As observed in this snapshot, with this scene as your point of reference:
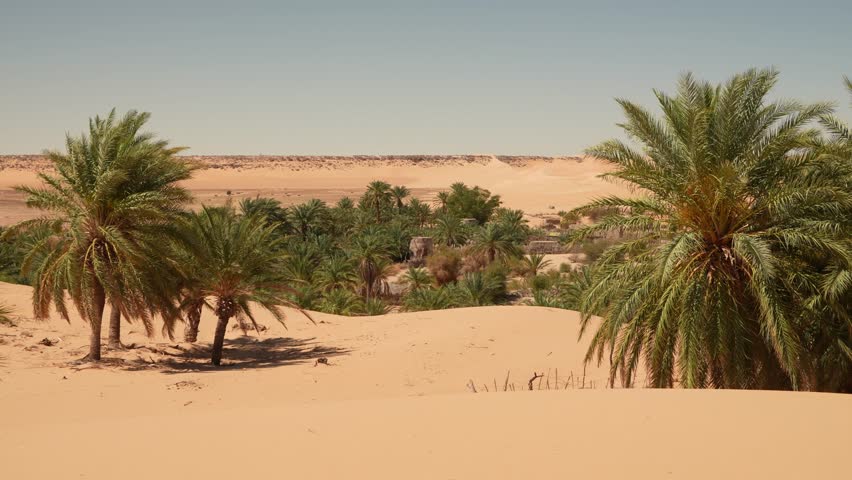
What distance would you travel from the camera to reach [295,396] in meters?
13.4

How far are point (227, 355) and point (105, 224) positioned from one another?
4.96 meters

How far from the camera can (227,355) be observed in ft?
58.9

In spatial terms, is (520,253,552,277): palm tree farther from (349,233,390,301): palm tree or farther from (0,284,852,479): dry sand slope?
(0,284,852,479): dry sand slope

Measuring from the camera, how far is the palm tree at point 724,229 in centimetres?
917

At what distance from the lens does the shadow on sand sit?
15266 mm

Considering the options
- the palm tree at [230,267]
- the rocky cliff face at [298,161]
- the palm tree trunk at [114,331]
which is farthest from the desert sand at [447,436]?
the rocky cliff face at [298,161]

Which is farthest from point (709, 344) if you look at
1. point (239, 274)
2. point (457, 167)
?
point (457, 167)

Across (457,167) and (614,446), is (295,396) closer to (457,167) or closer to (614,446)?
(614,446)

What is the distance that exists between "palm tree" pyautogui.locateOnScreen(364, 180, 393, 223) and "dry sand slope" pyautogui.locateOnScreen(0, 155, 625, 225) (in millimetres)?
26944

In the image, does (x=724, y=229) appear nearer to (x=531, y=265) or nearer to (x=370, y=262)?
(x=370, y=262)

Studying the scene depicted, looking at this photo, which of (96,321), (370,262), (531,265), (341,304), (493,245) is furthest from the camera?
(531,265)

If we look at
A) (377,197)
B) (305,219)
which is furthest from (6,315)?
(377,197)

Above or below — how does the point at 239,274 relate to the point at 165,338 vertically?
above

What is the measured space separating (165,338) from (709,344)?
46.9ft
